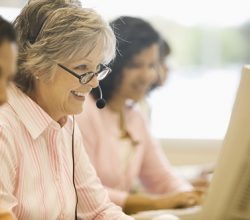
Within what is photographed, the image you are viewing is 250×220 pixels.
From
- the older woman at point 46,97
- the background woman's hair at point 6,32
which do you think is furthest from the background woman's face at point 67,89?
the background woman's hair at point 6,32

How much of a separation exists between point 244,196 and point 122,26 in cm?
107

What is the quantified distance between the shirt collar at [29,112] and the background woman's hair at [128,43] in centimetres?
83

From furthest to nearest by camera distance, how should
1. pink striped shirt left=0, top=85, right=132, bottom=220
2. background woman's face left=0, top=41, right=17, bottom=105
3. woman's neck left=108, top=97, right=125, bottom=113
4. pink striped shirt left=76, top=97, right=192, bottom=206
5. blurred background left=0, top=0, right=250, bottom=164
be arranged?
blurred background left=0, top=0, right=250, bottom=164, woman's neck left=108, top=97, right=125, bottom=113, pink striped shirt left=76, top=97, right=192, bottom=206, pink striped shirt left=0, top=85, right=132, bottom=220, background woman's face left=0, top=41, right=17, bottom=105

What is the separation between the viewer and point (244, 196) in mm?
1479

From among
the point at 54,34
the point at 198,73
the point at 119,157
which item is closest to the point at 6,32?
the point at 54,34

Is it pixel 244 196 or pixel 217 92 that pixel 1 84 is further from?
pixel 217 92

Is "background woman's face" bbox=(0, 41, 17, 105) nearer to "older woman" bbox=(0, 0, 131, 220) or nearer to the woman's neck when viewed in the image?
"older woman" bbox=(0, 0, 131, 220)

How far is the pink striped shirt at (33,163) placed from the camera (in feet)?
4.55

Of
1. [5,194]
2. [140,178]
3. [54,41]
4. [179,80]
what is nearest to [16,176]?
[5,194]

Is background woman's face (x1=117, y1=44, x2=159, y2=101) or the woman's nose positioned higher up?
the woman's nose

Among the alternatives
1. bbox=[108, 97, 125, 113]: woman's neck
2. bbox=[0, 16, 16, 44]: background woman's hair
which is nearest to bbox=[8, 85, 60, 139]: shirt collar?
bbox=[0, 16, 16, 44]: background woman's hair

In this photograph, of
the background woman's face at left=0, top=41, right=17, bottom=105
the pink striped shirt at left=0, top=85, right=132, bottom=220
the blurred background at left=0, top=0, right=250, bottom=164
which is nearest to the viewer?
the background woman's face at left=0, top=41, right=17, bottom=105

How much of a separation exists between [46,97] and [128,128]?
103 cm

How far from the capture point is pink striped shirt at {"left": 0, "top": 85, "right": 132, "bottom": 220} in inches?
54.6
